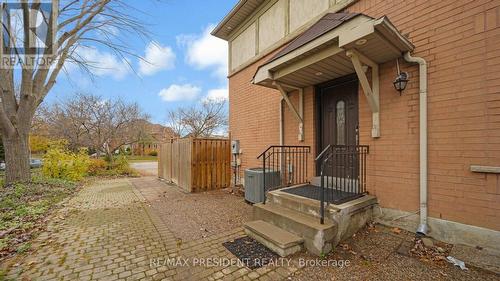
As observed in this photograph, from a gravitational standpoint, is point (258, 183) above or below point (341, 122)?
below

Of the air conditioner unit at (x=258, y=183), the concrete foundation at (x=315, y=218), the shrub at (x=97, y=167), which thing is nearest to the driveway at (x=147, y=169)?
the shrub at (x=97, y=167)

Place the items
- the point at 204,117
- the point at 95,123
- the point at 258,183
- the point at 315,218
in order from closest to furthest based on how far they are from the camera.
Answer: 1. the point at 315,218
2. the point at 258,183
3. the point at 95,123
4. the point at 204,117

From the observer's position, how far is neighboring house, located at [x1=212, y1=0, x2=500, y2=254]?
266 centimetres

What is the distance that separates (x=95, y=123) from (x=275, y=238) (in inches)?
624

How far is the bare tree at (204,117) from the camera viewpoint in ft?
76.4

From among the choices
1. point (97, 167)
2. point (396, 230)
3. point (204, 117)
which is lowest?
point (97, 167)

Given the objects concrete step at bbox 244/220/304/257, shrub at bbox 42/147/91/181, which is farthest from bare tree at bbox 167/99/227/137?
concrete step at bbox 244/220/304/257

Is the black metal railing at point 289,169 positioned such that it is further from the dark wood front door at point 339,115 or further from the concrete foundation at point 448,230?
the concrete foundation at point 448,230

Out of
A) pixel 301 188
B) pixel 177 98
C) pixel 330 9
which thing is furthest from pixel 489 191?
pixel 177 98

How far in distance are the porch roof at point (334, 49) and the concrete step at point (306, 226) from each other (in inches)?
99.7

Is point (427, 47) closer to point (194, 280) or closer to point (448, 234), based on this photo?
point (448, 234)
